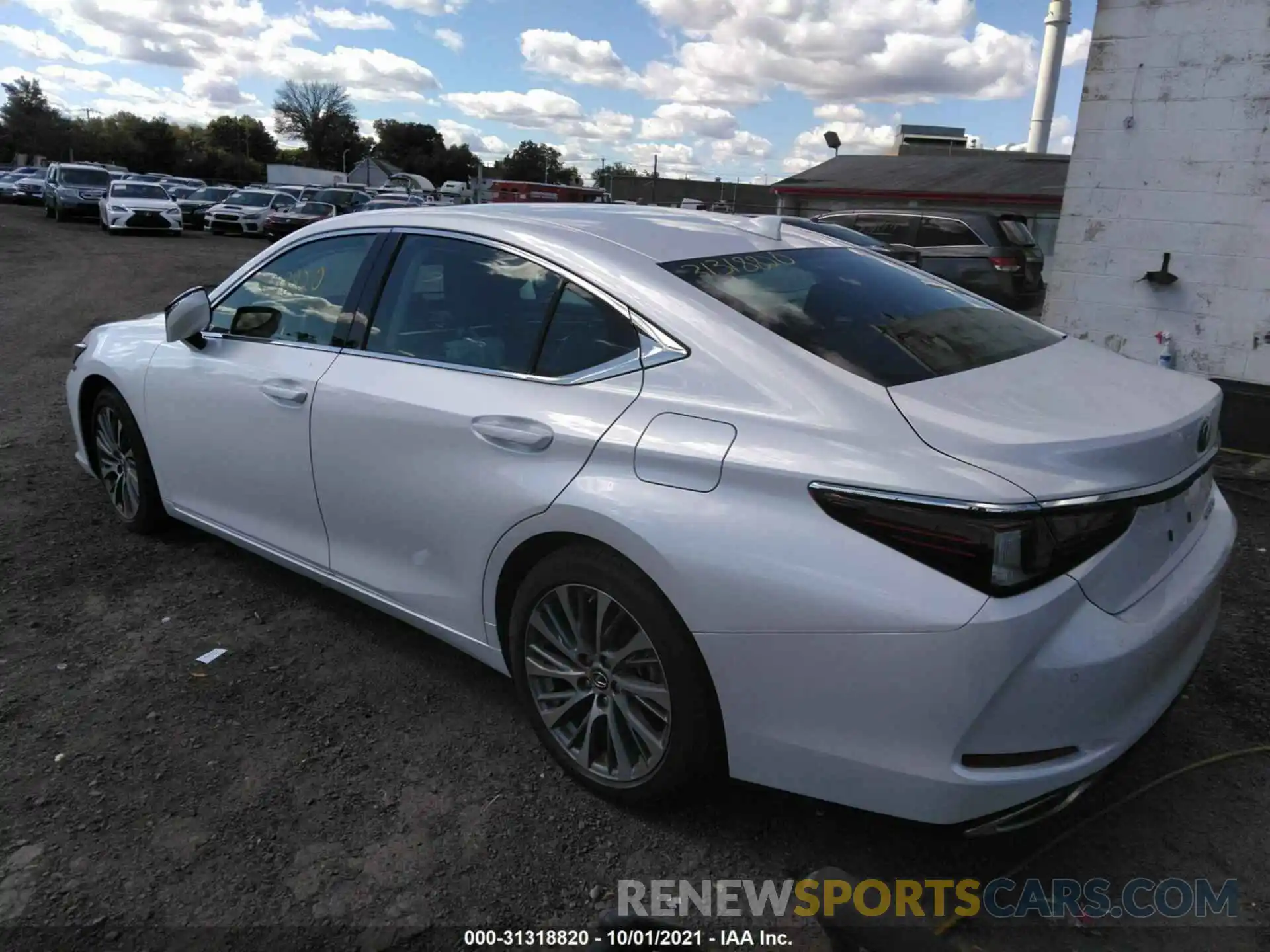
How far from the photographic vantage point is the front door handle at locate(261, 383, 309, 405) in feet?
11.0

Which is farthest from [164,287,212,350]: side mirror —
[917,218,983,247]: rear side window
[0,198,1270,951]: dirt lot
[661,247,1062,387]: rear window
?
[917,218,983,247]: rear side window

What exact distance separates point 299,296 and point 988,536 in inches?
111

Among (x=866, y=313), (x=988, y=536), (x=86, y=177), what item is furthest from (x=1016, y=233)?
(x=86, y=177)

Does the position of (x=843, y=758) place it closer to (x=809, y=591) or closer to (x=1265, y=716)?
(x=809, y=591)

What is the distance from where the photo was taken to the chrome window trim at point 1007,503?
1.93 m

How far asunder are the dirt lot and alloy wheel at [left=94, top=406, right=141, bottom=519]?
573mm

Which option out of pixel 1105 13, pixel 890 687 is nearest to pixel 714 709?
pixel 890 687

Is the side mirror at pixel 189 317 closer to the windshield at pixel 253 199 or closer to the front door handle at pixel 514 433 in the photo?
the front door handle at pixel 514 433

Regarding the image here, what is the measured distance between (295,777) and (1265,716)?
3.21 metres

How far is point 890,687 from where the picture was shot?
202 cm

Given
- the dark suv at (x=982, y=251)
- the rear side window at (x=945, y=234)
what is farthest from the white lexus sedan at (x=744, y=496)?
the rear side window at (x=945, y=234)

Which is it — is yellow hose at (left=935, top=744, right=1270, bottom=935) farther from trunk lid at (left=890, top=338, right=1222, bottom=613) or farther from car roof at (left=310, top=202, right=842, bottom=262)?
car roof at (left=310, top=202, right=842, bottom=262)

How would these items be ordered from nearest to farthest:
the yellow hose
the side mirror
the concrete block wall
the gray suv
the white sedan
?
the yellow hose
the side mirror
the concrete block wall
the white sedan
the gray suv

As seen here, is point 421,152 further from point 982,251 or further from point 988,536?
point 988,536
